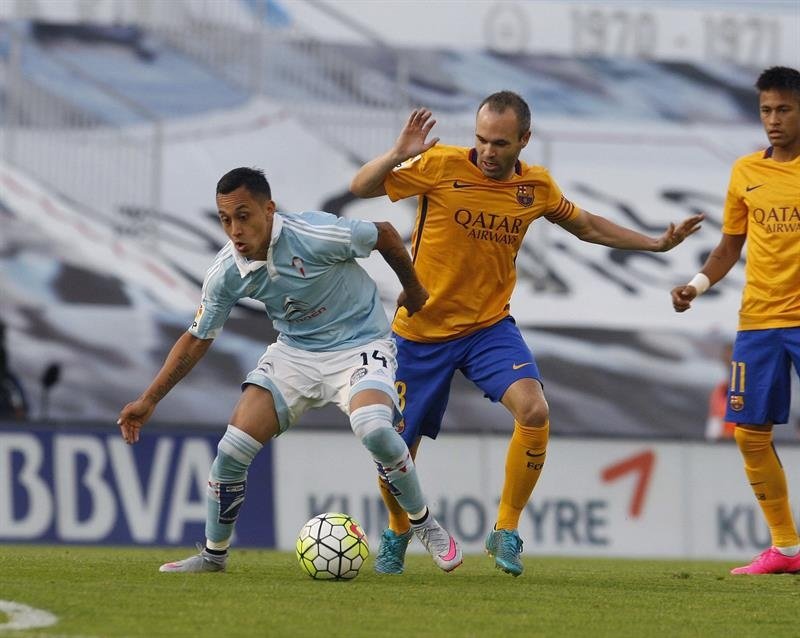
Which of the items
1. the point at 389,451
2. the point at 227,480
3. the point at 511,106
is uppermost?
the point at 511,106

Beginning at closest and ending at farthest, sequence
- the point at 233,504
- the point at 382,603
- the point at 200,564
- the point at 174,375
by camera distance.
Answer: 1. the point at 382,603
2. the point at 174,375
3. the point at 233,504
4. the point at 200,564

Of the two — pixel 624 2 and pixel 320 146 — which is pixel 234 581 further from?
pixel 624 2

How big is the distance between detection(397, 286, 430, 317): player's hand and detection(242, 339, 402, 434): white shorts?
27 centimetres

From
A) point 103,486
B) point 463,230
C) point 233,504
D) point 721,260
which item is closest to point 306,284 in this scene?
point 463,230

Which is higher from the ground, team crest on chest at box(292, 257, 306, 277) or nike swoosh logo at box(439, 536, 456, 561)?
team crest on chest at box(292, 257, 306, 277)

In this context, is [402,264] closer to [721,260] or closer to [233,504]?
[233,504]

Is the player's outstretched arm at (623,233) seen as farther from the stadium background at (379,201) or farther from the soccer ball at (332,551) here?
the stadium background at (379,201)

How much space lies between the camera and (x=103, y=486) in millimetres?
13625

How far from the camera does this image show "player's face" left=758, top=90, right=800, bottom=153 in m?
8.57

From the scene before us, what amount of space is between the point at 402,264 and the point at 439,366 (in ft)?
2.58

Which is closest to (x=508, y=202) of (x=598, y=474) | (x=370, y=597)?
(x=370, y=597)

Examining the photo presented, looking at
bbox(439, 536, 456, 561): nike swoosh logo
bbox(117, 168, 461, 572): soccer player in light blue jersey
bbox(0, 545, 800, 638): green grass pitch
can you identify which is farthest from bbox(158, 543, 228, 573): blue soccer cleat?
bbox(439, 536, 456, 561): nike swoosh logo

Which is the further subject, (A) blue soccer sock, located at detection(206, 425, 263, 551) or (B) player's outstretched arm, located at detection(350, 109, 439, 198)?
(B) player's outstretched arm, located at detection(350, 109, 439, 198)

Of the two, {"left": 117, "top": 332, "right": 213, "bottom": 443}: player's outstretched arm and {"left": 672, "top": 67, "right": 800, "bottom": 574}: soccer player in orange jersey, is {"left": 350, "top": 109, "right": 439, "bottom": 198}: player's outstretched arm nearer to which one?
A: {"left": 117, "top": 332, "right": 213, "bottom": 443}: player's outstretched arm
